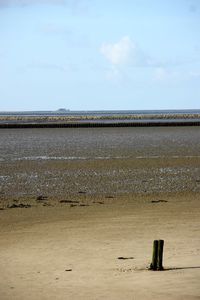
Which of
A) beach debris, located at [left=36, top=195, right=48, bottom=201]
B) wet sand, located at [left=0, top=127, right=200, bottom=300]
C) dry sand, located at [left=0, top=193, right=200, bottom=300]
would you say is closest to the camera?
dry sand, located at [left=0, top=193, right=200, bottom=300]

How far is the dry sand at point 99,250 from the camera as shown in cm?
1211

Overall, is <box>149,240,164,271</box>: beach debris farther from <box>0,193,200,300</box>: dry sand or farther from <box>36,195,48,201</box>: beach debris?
<box>36,195,48,201</box>: beach debris

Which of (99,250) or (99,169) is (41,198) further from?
(99,169)

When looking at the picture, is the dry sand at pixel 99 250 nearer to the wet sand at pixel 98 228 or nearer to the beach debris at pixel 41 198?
the wet sand at pixel 98 228

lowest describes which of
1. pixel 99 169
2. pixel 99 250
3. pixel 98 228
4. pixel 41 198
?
pixel 99 250

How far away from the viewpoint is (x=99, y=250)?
15508 millimetres

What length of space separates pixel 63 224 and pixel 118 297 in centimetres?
820

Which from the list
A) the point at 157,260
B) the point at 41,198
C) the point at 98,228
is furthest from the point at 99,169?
the point at 157,260

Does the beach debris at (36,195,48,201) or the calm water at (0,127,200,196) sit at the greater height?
Result: the calm water at (0,127,200,196)

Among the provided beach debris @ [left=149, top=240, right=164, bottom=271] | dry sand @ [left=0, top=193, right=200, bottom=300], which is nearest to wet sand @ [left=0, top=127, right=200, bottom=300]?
dry sand @ [left=0, top=193, right=200, bottom=300]

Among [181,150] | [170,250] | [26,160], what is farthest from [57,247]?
[181,150]

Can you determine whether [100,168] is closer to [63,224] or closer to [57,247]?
[63,224]

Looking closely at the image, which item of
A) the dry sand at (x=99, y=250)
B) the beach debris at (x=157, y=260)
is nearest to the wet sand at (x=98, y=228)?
the dry sand at (x=99, y=250)

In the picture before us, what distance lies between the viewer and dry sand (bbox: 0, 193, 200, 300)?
39.7ft
